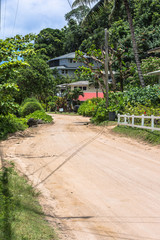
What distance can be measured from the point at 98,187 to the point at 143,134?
9.04m

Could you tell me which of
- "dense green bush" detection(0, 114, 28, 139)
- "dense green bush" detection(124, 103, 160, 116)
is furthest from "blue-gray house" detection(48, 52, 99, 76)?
"dense green bush" detection(0, 114, 28, 139)

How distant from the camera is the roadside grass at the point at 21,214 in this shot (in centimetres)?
450

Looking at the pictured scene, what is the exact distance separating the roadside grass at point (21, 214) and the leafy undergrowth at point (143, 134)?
8466 millimetres

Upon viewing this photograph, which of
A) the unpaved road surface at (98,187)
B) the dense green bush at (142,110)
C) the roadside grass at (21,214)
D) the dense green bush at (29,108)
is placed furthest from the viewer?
the dense green bush at (29,108)

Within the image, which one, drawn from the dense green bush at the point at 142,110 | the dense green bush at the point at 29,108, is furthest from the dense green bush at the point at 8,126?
the dense green bush at the point at 29,108

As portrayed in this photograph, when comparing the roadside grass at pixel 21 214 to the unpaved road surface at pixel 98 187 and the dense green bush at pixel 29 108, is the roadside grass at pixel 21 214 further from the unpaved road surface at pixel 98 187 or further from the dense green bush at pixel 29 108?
the dense green bush at pixel 29 108

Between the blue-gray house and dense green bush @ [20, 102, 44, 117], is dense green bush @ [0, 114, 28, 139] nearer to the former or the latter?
dense green bush @ [20, 102, 44, 117]

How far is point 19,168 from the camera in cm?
971

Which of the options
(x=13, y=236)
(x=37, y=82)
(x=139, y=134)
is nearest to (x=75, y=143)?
(x=139, y=134)

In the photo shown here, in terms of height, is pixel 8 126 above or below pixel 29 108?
below

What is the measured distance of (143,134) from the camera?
16125mm

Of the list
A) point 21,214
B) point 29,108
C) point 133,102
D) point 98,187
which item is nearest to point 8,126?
point 133,102

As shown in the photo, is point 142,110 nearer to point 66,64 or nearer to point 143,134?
point 143,134

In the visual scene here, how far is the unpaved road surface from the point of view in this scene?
5.21 meters
